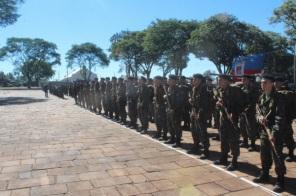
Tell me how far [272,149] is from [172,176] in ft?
5.64

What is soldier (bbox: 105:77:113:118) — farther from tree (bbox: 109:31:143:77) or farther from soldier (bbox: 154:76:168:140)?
tree (bbox: 109:31:143:77)

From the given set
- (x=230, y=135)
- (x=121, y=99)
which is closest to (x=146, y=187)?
(x=230, y=135)

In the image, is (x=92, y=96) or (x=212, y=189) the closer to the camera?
(x=212, y=189)

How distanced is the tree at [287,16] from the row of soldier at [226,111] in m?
16.6

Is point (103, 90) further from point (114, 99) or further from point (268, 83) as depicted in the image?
point (268, 83)

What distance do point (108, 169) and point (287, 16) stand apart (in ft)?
74.7

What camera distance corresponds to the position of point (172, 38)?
136 ft

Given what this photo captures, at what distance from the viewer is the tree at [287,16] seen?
84.8ft

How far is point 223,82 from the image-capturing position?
7051mm

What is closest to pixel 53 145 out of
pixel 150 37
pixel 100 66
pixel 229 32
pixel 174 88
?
pixel 174 88

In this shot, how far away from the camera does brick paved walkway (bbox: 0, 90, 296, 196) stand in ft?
19.4

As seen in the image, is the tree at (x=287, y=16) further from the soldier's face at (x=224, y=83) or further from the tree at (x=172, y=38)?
the soldier's face at (x=224, y=83)

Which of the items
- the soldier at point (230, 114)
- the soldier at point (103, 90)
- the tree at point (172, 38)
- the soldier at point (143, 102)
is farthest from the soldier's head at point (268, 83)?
the tree at point (172, 38)

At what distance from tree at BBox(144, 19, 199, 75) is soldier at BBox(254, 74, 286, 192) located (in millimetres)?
35420
